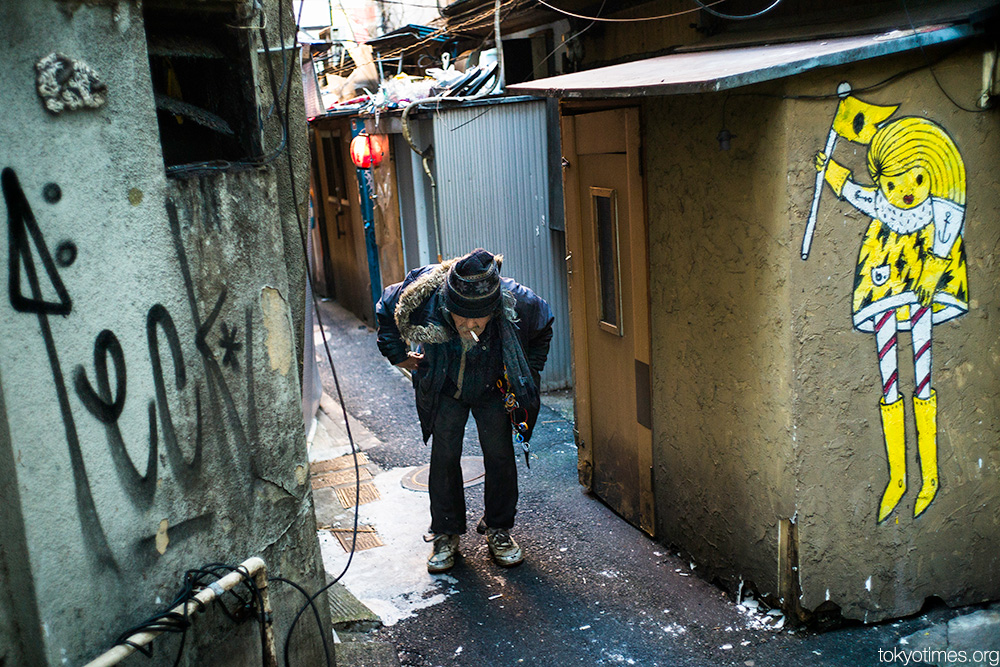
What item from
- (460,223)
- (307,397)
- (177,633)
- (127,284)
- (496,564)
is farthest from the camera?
(460,223)

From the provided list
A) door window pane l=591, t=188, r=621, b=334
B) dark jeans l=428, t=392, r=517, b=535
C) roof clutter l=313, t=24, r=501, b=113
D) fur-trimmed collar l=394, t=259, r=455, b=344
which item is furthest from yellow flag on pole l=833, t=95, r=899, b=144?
roof clutter l=313, t=24, r=501, b=113

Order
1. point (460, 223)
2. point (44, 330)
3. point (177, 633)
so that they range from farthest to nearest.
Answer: point (460, 223) < point (177, 633) < point (44, 330)

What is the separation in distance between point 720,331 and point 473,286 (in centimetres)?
136

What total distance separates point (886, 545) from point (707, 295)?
1562 millimetres

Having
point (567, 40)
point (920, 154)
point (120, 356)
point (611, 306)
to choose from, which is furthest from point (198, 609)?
point (567, 40)

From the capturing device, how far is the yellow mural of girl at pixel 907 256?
388cm

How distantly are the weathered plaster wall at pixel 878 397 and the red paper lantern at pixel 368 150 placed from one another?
7332 millimetres

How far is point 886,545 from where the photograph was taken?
4219mm

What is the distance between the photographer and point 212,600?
124 inches

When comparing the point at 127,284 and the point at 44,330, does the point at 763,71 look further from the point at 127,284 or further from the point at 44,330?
the point at 44,330

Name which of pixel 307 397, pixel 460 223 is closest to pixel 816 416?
pixel 307 397

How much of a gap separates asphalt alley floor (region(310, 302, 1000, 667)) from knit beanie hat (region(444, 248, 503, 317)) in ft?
5.54

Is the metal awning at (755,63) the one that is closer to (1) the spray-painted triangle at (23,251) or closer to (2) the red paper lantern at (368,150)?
(1) the spray-painted triangle at (23,251)

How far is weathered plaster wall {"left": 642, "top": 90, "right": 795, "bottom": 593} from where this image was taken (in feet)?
13.2
